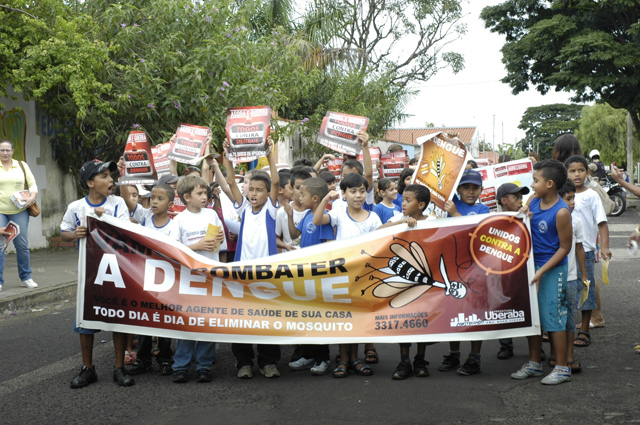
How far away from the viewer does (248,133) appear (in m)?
6.58

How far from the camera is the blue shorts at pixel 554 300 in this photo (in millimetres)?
5031

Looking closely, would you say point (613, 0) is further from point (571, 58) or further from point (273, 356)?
point (273, 356)

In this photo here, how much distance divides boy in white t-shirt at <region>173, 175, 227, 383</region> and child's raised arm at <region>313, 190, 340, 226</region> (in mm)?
771

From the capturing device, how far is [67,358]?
6.07 m

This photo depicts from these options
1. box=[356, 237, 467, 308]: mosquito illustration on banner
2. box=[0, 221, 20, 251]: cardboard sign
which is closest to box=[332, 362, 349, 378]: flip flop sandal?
box=[356, 237, 467, 308]: mosquito illustration on banner

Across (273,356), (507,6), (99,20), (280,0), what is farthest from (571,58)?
(273,356)

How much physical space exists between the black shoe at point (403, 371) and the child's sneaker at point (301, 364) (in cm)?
76

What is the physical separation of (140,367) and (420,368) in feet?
7.35

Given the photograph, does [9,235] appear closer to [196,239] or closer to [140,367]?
[140,367]

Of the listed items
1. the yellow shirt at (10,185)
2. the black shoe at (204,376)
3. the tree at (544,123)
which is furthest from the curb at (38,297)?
the tree at (544,123)

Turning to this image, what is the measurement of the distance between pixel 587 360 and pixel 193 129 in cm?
463

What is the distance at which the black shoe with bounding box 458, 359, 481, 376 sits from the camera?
17.2 feet

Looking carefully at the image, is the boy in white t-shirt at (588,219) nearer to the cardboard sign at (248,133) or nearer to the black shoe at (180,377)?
the cardboard sign at (248,133)

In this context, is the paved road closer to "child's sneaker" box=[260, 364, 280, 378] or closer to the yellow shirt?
"child's sneaker" box=[260, 364, 280, 378]
